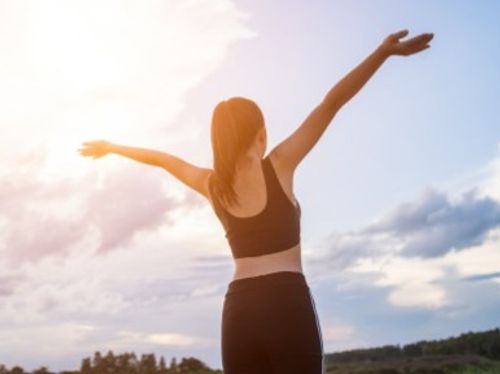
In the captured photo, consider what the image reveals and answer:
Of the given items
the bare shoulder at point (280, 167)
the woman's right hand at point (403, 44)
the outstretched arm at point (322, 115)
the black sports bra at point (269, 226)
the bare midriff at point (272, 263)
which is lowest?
the bare midriff at point (272, 263)

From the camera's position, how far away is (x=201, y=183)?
4.32 metres

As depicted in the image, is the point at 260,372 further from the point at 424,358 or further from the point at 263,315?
the point at 424,358

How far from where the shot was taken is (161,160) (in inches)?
193

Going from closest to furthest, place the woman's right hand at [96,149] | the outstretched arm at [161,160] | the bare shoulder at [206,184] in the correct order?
the bare shoulder at [206,184]
the outstretched arm at [161,160]
the woman's right hand at [96,149]

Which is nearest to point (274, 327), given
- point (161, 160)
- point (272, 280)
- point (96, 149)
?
point (272, 280)

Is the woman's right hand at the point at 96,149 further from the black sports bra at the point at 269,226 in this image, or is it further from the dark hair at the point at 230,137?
the black sports bra at the point at 269,226

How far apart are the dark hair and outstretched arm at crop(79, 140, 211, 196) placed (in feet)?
1.38

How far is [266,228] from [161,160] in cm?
148

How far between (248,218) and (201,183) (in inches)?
26.6

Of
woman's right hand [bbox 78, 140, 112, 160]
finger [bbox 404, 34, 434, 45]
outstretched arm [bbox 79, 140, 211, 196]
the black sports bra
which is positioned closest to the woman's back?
the black sports bra

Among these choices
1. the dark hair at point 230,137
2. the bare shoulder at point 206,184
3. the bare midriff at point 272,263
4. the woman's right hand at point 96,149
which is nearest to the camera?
the bare midriff at point 272,263

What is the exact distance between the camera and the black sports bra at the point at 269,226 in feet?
12.1

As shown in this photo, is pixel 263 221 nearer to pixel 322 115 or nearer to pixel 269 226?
pixel 269 226

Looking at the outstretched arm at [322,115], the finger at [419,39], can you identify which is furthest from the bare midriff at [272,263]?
the finger at [419,39]
